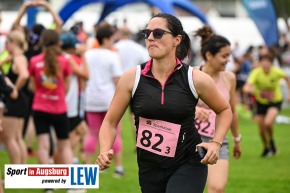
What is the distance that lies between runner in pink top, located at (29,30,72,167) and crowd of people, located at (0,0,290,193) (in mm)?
13

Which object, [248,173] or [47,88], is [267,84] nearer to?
[248,173]

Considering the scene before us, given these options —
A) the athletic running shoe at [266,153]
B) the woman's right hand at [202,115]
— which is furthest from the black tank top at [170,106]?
the athletic running shoe at [266,153]

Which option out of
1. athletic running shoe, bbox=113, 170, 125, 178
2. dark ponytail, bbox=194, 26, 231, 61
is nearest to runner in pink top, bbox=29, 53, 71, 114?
athletic running shoe, bbox=113, 170, 125, 178

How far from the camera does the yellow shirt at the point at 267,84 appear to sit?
16.3 metres

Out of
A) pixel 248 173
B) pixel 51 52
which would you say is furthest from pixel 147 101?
pixel 248 173

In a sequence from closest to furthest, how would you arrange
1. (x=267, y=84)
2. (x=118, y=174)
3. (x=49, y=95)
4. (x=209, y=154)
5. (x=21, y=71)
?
(x=209, y=154)
(x=49, y=95)
(x=21, y=71)
(x=118, y=174)
(x=267, y=84)

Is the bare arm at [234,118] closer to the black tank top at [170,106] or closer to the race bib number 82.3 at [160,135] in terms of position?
the black tank top at [170,106]

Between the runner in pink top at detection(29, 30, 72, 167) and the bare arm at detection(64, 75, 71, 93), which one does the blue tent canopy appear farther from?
the runner in pink top at detection(29, 30, 72, 167)

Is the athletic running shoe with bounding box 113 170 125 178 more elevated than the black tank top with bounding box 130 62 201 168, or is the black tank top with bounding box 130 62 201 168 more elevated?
the black tank top with bounding box 130 62 201 168

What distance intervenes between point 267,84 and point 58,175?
10896mm

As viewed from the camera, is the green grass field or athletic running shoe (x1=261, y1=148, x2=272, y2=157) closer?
the green grass field

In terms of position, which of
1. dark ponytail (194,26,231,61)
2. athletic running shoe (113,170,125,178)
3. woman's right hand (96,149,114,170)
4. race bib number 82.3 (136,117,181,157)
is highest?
dark ponytail (194,26,231,61)

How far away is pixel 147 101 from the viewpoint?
20.4 feet

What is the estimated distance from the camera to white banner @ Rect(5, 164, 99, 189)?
19.2ft
